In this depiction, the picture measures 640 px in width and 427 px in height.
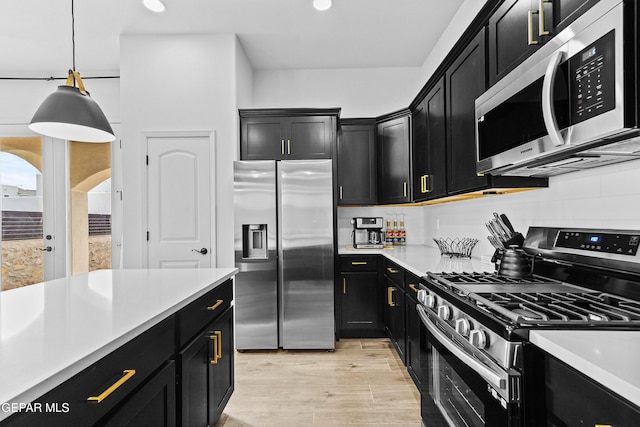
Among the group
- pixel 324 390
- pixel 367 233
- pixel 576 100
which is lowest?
pixel 324 390

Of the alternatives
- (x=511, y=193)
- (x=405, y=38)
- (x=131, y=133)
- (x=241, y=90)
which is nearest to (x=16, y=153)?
(x=131, y=133)

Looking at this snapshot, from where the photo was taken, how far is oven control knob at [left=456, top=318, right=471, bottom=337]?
1293 millimetres

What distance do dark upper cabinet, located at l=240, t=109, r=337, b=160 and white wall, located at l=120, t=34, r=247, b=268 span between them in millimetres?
147

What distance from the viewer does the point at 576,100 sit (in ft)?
A: 3.76

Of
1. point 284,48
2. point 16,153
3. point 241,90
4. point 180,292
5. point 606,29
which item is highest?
point 284,48

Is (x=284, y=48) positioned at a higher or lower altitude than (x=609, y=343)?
higher

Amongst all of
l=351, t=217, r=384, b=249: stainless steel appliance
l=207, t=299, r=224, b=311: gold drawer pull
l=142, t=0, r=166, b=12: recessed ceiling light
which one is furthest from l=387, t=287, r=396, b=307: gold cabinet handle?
l=142, t=0, r=166, b=12: recessed ceiling light

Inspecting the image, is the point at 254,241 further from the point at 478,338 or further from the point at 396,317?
the point at 478,338

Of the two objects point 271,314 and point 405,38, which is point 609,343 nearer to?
point 271,314

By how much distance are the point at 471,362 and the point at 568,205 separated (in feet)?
3.44

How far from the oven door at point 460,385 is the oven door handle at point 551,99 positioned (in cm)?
76

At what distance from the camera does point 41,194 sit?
4273 mm

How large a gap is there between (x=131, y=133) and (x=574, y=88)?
3660mm

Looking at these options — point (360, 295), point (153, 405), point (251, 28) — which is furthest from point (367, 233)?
point (153, 405)
